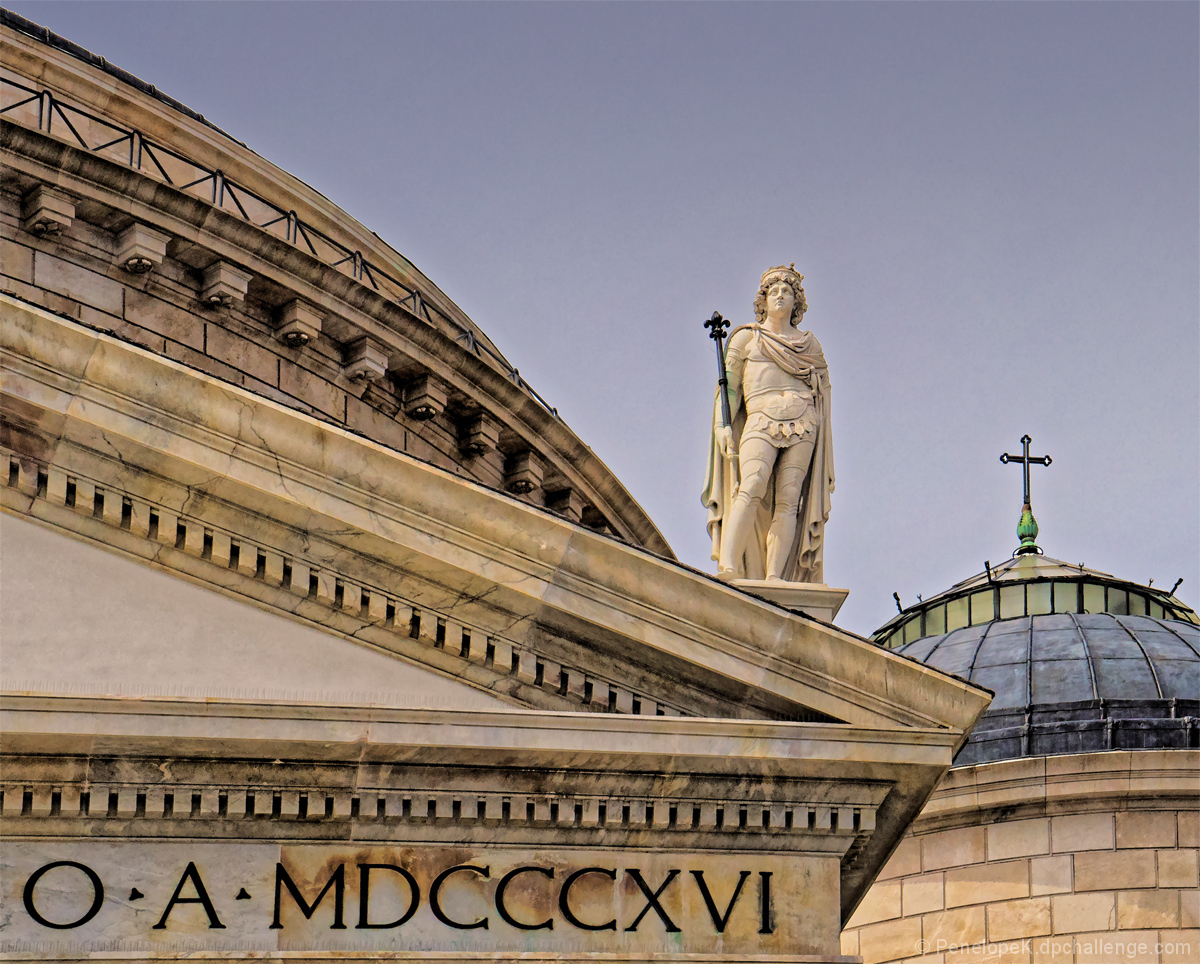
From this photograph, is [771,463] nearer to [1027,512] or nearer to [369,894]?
[369,894]

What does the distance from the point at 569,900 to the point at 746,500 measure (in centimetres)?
398

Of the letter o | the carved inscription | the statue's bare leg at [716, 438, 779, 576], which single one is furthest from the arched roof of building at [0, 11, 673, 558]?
the letter o

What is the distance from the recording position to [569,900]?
18484mm

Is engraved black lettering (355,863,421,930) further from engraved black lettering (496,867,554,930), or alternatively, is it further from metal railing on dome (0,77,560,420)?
metal railing on dome (0,77,560,420)

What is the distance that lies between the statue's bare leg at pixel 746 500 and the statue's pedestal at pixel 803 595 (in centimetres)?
46

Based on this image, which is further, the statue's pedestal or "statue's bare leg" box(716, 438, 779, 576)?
"statue's bare leg" box(716, 438, 779, 576)

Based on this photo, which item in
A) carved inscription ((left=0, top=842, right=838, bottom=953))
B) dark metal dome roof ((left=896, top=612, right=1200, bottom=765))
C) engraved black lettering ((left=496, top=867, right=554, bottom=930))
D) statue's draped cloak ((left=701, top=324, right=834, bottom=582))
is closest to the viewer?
carved inscription ((left=0, top=842, right=838, bottom=953))

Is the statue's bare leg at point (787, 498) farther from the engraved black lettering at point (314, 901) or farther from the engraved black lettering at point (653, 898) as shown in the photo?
the engraved black lettering at point (314, 901)

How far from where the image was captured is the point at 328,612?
19094 mm

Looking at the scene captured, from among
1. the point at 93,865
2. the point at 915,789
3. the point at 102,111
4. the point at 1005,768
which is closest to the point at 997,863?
the point at 1005,768

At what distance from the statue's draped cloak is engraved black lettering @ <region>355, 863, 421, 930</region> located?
4.09 m

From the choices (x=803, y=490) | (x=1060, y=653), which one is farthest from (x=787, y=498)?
(x=1060, y=653)

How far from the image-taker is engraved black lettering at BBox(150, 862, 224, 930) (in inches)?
703

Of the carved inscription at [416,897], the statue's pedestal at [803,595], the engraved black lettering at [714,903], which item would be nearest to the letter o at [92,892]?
the carved inscription at [416,897]
